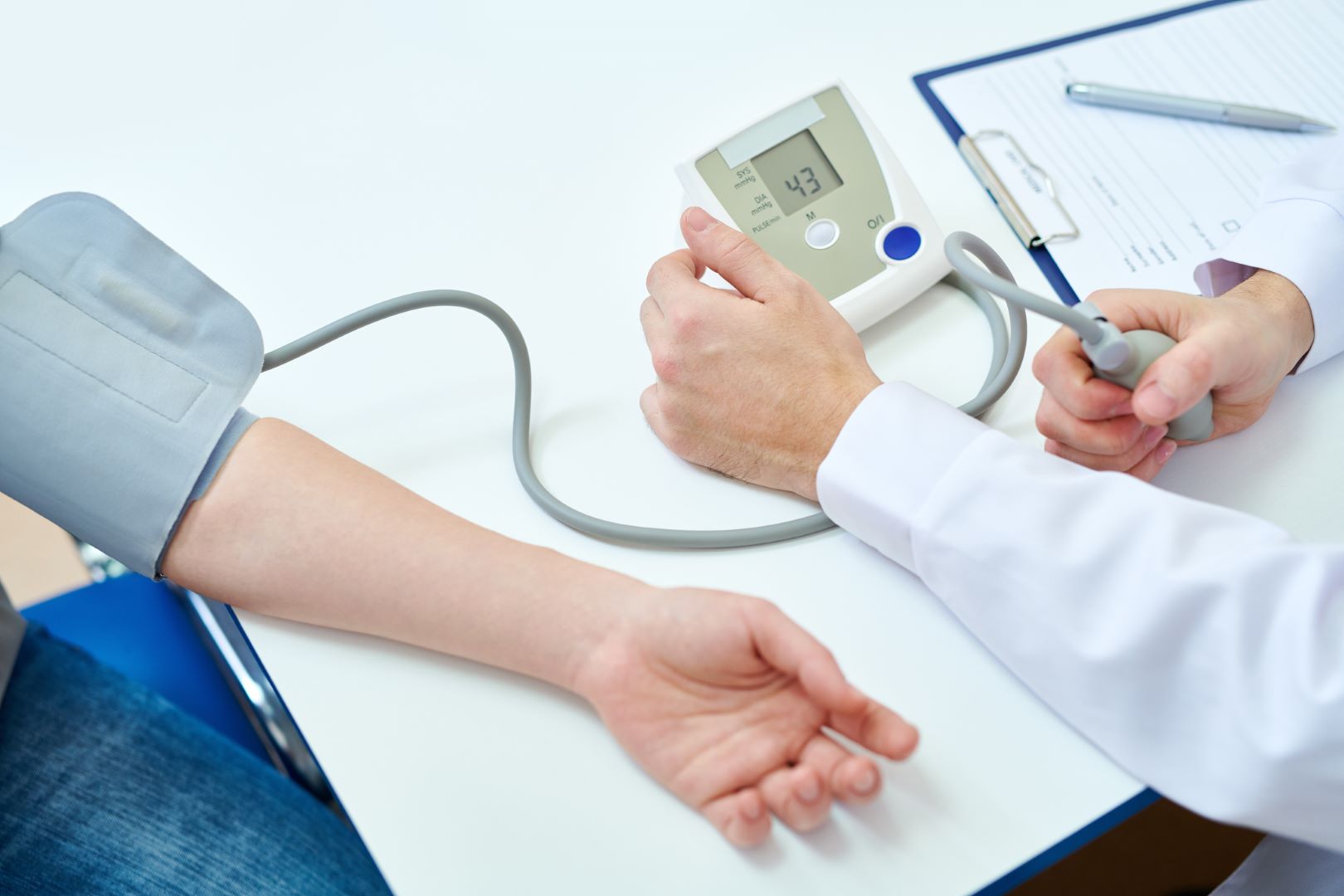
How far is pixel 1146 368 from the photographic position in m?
0.68

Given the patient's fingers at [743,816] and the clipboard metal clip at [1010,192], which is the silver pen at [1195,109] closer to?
the clipboard metal clip at [1010,192]

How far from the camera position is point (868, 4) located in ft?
3.62

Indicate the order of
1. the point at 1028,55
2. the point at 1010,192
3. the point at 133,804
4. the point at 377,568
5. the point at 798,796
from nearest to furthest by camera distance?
the point at 798,796 < the point at 377,568 < the point at 133,804 < the point at 1010,192 < the point at 1028,55

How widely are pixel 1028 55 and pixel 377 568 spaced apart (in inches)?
31.8

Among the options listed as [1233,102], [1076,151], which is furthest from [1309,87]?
[1076,151]

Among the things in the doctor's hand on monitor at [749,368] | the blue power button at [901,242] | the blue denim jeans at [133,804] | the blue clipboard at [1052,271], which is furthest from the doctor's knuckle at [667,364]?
the blue denim jeans at [133,804]

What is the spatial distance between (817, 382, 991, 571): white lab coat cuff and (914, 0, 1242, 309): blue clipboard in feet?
0.83

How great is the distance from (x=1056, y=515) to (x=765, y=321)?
0.24 meters

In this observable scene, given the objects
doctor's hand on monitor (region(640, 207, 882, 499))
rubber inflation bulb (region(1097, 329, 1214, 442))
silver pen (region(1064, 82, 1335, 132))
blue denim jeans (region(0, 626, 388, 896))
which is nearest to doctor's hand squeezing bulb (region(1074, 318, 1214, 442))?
rubber inflation bulb (region(1097, 329, 1214, 442))

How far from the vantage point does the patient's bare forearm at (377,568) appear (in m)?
0.65

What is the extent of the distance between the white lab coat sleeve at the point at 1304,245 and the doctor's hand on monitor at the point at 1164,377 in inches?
1.1

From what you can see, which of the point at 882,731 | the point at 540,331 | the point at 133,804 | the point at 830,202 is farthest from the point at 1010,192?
the point at 133,804

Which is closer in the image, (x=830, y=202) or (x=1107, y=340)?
(x=1107, y=340)

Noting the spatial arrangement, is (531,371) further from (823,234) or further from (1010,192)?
(1010,192)
